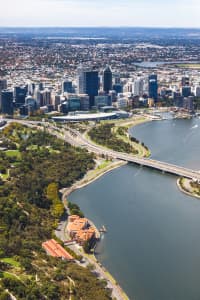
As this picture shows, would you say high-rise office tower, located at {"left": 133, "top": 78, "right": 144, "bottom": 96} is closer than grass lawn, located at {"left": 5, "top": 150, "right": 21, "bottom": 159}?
No

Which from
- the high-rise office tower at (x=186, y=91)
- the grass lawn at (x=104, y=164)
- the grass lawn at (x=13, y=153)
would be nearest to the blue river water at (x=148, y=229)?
the grass lawn at (x=104, y=164)

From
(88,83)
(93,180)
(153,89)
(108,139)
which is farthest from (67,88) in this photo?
(93,180)

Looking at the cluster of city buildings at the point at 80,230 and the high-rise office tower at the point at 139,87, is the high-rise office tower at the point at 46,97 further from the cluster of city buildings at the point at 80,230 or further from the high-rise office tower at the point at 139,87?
the cluster of city buildings at the point at 80,230

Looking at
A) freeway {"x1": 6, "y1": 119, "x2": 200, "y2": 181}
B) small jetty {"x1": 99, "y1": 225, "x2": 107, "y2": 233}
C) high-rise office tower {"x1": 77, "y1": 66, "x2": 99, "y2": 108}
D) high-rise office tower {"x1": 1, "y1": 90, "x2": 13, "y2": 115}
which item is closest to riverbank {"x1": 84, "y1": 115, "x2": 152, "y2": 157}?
freeway {"x1": 6, "y1": 119, "x2": 200, "y2": 181}

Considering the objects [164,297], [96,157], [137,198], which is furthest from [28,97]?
[164,297]

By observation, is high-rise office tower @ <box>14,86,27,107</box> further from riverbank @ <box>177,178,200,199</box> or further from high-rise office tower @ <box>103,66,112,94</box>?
riverbank @ <box>177,178,200,199</box>

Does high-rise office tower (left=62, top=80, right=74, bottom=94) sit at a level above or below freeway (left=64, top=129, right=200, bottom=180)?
above

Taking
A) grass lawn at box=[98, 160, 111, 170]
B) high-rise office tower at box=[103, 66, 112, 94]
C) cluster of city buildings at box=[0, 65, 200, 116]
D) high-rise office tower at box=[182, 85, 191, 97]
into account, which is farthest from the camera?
high-rise office tower at box=[103, 66, 112, 94]

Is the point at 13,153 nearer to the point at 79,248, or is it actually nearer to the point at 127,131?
the point at 127,131
